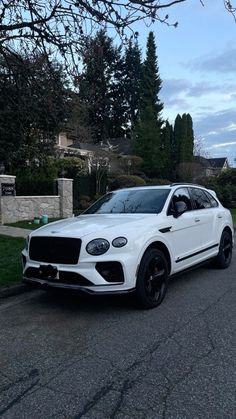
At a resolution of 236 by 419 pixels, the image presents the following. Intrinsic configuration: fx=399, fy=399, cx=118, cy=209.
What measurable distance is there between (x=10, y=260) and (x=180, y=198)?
→ 359 cm

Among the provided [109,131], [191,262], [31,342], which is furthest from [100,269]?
[109,131]

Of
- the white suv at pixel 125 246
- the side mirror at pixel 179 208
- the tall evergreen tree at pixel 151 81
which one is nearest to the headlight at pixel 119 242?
the white suv at pixel 125 246

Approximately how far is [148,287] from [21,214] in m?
11.2

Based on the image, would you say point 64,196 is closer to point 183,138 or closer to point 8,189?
point 8,189

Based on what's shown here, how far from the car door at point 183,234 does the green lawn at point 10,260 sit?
254 centimetres

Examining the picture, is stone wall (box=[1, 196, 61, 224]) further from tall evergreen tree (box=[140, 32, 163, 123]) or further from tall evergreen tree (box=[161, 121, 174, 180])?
tall evergreen tree (box=[140, 32, 163, 123])

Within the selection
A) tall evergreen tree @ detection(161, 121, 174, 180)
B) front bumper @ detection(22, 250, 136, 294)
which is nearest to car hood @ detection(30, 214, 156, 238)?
front bumper @ detection(22, 250, 136, 294)

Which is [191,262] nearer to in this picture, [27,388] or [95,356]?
[95,356]

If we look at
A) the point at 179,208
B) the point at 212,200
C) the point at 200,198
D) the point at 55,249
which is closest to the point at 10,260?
the point at 55,249

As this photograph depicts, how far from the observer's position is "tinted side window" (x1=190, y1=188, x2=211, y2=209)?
278 inches

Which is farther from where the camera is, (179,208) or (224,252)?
(224,252)

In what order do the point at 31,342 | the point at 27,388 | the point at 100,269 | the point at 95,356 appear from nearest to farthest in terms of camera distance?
1. the point at 27,388
2. the point at 95,356
3. the point at 31,342
4. the point at 100,269

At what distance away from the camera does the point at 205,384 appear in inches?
128

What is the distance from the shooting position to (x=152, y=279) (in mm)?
5223
